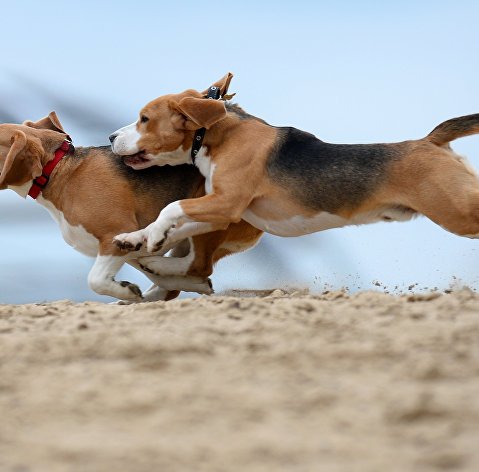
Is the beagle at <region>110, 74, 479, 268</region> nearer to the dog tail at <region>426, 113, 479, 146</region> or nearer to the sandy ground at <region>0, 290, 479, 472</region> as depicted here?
the dog tail at <region>426, 113, 479, 146</region>

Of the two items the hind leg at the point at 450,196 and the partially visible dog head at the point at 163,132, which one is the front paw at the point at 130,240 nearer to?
the partially visible dog head at the point at 163,132

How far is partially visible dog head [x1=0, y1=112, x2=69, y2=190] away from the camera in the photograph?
8.10 m

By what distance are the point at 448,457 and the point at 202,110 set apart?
537 cm

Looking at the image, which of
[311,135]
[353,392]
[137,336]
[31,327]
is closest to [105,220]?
[311,135]

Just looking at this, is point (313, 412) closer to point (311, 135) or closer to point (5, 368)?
point (5, 368)

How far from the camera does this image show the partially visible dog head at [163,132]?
7812 millimetres

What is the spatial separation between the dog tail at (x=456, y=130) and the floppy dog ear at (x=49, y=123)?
4.04 metres

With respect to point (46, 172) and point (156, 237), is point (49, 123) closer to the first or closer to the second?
point (46, 172)

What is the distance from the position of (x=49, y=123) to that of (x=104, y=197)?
5.09ft

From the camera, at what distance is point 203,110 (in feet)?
25.6

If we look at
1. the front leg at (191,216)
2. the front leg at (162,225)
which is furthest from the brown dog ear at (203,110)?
the front leg at (162,225)

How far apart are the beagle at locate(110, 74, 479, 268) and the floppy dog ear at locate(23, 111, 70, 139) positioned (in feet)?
4.46

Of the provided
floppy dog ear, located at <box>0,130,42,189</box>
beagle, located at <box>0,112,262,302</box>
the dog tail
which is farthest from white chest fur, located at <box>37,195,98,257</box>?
the dog tail

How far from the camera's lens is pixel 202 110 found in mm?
7793
